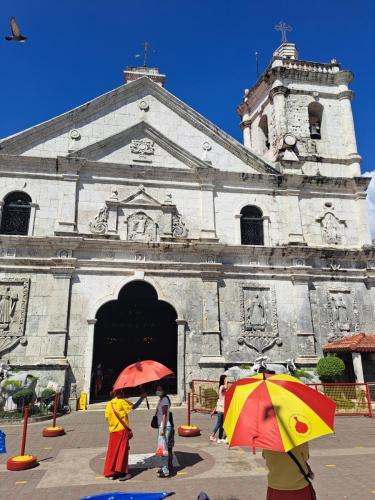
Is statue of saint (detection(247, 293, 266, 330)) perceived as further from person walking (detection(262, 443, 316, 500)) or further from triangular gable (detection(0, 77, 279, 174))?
person walking (detection(262, 443, 316, 500))

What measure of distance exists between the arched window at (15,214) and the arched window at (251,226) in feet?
33.3

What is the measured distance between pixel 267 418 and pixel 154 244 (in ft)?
47.1

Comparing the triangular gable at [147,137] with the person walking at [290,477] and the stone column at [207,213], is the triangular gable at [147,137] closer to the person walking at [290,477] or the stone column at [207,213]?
the stone column at [207,213]

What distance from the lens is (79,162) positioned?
724 inches

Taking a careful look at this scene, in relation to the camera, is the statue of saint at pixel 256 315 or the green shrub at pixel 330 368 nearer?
the green shrub at pixel 330 368

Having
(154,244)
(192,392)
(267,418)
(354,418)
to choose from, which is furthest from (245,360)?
Answer: (267,418)

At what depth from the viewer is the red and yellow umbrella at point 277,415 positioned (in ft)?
11.9

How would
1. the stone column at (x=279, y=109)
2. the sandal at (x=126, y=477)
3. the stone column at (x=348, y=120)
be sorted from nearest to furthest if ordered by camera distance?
the sandal at (x=126, y=477)
the stone column at (x=279, y=109)
the stone column at (x=348, y=120)

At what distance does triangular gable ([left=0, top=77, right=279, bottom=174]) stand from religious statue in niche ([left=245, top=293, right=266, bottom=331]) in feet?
22.7

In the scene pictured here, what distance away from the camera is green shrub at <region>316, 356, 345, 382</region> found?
53.3ft

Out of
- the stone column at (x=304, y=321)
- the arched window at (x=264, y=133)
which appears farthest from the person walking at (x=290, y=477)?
the arched window at (x=264, y=133)

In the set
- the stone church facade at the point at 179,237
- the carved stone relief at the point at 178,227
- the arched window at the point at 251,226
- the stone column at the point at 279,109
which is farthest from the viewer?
the stone column at the point at 279,109

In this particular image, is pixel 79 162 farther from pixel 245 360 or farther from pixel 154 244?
pixel 245 360

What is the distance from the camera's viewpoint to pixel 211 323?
57.0 feet
